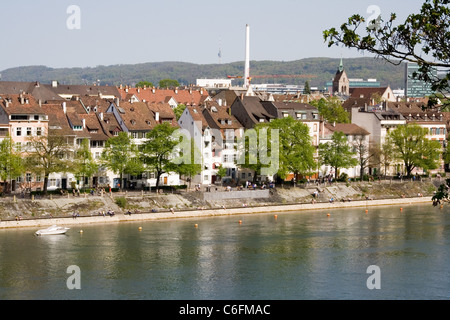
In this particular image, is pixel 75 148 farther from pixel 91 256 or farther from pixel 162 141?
pixel 91 256

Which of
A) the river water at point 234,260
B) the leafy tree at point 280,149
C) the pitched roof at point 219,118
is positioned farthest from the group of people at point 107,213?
the pitched roof at point 219,118

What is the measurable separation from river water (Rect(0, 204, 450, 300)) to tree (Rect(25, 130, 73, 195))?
21.6ft

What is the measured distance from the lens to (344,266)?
4981 cm

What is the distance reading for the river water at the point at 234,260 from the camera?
43594mm

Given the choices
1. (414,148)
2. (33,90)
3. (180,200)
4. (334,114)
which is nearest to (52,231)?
(180,200)

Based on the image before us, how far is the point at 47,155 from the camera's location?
67.2 metres

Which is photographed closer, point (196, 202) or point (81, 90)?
point (196, 202)

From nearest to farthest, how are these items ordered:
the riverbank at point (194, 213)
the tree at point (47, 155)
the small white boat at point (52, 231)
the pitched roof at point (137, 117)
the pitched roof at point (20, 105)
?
the small white boat at point (52, 231), the riverbank at point (194, 213), the tree at point (47, 155), the pitched roof at point (20, 105), the pitched roof at point (137, 117)

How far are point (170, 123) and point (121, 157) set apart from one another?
901 centimetres

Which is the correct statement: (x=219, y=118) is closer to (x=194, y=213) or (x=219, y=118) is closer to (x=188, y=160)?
(x=188, y=160)

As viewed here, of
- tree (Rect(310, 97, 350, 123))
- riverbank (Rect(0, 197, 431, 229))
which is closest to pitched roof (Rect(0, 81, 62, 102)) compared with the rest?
tree (Rect(310, 97, 350, 123))

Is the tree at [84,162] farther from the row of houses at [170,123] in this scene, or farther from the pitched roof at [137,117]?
the pitched roof at [137,117]

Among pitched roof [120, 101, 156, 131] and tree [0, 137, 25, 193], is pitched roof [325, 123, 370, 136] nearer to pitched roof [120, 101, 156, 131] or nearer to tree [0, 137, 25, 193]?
pitched roof [120, 101, 156, 131]

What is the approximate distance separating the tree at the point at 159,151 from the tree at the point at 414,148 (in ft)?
89.4
